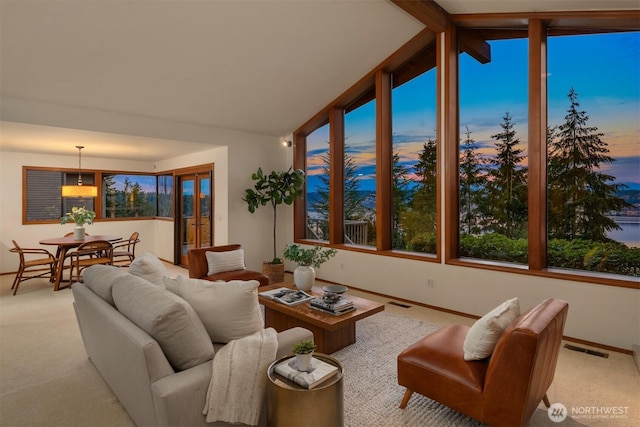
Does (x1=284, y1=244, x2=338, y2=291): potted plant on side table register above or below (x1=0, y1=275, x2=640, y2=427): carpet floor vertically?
above

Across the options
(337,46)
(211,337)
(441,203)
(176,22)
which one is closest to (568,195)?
(441,203)

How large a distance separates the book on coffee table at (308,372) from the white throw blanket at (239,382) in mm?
110

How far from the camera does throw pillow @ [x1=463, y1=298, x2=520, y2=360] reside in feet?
6.75

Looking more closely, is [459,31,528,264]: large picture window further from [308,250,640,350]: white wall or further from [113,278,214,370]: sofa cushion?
[113,278,214,370]: sofa cushion

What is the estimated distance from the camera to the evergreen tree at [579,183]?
362cm

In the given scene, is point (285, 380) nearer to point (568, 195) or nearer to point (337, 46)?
point (568, 195)

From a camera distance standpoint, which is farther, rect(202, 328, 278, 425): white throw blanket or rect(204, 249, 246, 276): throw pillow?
rect(204, 249, 246, 276): throw pillow

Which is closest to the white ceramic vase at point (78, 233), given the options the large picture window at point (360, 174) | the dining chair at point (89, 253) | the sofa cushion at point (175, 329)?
the dining chair at point (89, 253)

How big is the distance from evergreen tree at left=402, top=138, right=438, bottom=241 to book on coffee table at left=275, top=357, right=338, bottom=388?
3370 mm

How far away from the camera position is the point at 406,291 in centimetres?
484

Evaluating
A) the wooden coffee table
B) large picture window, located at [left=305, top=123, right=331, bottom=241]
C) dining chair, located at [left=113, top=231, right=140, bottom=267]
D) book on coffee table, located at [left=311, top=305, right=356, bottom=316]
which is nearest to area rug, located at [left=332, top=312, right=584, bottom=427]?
the wooden coffee table

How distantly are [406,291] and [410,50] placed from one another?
330 centimetres

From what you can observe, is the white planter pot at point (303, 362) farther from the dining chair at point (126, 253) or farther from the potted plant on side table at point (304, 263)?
the dining chair at point (126, 253)

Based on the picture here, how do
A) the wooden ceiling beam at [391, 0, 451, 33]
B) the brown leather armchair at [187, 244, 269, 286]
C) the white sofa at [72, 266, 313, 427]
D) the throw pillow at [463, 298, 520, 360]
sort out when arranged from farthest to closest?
the brown leather armchair at [187, 244, 269, 286] → the wooden ceiling beam at [391, 0, 451, 33] → the throw pillow at [463, 298, 520, 360] → the white sofa at [72, 266, 313, 427]
